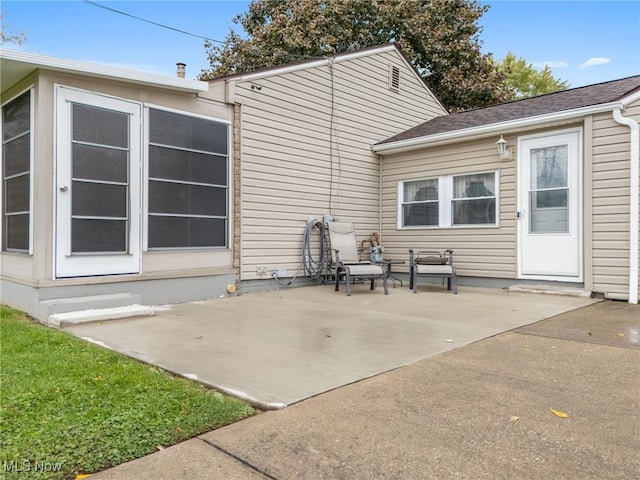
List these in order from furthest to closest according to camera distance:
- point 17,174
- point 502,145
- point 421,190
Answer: point 421,190 → point 502,145 → point 17,174

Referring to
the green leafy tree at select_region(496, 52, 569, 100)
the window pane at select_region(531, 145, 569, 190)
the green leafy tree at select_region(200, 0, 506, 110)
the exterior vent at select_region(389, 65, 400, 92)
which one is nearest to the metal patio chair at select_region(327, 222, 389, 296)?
the window pane at select_region(531, 145, 569, 190)

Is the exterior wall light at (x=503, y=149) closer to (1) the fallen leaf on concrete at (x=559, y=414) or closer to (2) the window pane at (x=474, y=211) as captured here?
(2) the window pane at (x=474, y=211)

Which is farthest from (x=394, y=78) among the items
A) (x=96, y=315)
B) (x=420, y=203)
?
(x=96, y=315)

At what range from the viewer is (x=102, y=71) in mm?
4852

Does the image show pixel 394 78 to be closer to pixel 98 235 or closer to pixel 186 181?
pixel 186 181

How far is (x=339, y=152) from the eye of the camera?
8.12m

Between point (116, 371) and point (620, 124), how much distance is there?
6508mm

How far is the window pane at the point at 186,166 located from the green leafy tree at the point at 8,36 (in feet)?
39.9

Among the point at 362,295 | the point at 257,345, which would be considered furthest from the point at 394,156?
the point at 257,345

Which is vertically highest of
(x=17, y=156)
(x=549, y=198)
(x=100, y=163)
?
(x=17, y=156)

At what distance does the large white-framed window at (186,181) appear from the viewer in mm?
5508

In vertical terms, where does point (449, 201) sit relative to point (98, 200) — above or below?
above

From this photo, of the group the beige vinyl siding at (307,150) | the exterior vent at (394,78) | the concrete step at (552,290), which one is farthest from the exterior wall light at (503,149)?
the exterior vent at (394,78)

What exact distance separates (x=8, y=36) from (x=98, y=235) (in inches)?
516
